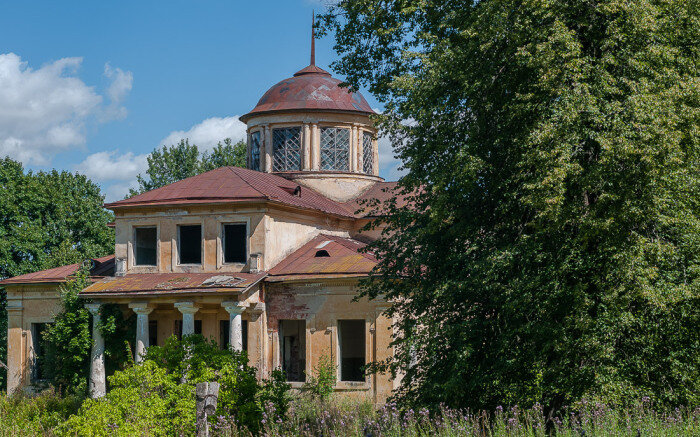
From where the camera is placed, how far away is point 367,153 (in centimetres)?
3050

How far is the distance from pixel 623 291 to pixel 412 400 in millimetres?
4136

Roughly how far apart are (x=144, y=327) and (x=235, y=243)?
392cm

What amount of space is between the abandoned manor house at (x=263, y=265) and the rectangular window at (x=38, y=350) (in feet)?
0.23

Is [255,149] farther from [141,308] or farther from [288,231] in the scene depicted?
[141,308]

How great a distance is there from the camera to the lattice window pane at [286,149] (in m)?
29.3

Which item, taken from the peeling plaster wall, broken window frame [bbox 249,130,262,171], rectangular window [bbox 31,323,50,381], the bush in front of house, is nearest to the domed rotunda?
broken window frame [bbox 249,130,262,171]

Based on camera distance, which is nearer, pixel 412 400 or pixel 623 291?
pixel 623 291

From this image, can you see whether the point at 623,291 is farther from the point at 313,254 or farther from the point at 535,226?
the point at 313,254

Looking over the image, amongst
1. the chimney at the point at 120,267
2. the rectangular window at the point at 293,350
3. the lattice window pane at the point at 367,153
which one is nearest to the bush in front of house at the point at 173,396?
the rectangular window at the point at 293,350

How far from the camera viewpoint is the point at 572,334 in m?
11.2

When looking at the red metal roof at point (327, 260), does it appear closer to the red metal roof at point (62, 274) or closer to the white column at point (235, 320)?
the white column at point (235, 320)

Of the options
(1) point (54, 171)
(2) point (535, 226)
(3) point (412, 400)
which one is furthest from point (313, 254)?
(1) point (54, 171)

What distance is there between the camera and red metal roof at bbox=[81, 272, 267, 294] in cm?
2248

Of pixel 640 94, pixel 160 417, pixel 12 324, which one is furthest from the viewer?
pixel 12 324
